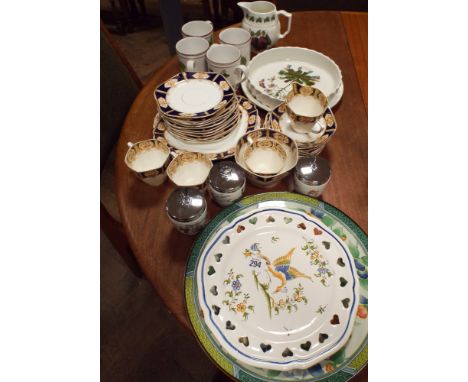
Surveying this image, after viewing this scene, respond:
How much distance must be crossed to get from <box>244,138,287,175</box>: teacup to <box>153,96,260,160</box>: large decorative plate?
42mm

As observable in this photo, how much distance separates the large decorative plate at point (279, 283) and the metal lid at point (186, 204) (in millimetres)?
42

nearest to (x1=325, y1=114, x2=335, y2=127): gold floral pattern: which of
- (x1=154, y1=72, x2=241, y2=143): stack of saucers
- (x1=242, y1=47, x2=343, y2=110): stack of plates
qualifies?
(x1=242, y1=47, x2=343, y2=110): stack of plates

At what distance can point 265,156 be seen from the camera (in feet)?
2.51

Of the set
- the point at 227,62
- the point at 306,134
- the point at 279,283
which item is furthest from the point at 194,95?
the point at 279,283

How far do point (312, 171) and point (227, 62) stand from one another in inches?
15.3

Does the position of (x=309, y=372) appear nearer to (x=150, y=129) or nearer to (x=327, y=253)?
(x=327, y=253)

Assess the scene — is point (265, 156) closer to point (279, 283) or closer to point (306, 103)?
Answer: point (306, 103)

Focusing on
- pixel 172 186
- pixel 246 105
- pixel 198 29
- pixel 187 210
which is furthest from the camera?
pixel 198 29

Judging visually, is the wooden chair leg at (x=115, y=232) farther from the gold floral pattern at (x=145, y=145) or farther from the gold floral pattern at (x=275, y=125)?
the gold floral pattern at (x=275, y=125)

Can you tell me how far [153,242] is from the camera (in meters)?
0.67

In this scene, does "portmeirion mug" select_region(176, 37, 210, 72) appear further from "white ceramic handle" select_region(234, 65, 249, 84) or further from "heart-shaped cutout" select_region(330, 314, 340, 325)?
"heart-shaped cutout" select_region(330, 314, 340, 325)

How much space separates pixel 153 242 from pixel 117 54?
2.18 feet

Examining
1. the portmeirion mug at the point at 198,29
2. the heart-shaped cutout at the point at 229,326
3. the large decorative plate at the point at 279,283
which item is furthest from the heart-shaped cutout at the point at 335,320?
the portmeirion mug at the point at 198,29

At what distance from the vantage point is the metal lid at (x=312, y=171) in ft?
2.24
